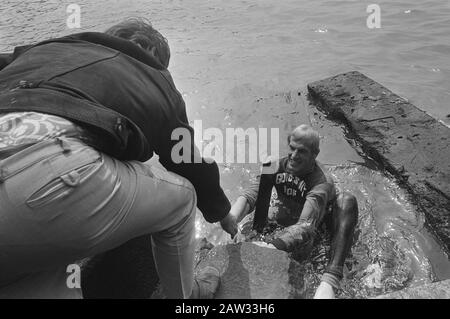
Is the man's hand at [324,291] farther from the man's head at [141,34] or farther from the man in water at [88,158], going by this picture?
the man's head at [141,34]

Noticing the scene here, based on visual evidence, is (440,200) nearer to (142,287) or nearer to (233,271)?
(233,271)

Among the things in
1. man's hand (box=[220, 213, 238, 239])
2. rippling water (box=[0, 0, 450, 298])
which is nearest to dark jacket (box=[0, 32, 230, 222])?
man's hand (box=[220, 213, 238, 239])

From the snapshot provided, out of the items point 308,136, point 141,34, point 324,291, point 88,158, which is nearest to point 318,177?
point 308,136

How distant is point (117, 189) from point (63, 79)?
18.9 inches

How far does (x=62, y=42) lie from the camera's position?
1946 mm

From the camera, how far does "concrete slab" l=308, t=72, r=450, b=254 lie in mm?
3975

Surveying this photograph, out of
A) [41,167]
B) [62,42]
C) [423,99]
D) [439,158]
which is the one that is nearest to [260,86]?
[423,99]

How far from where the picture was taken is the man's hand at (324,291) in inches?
114

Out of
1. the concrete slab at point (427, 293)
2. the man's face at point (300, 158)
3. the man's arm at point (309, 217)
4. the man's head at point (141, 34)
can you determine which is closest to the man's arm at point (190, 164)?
the man's head at point (141, 34)

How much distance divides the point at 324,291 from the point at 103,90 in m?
2.06

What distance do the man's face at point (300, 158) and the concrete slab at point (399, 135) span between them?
1281 millimetres

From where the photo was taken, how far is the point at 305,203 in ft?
11.2

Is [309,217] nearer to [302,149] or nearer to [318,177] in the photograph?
[318,177]

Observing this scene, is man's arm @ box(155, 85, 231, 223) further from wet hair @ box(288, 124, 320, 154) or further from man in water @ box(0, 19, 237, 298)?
wet hair @ box(288, 124, 320, 154)
